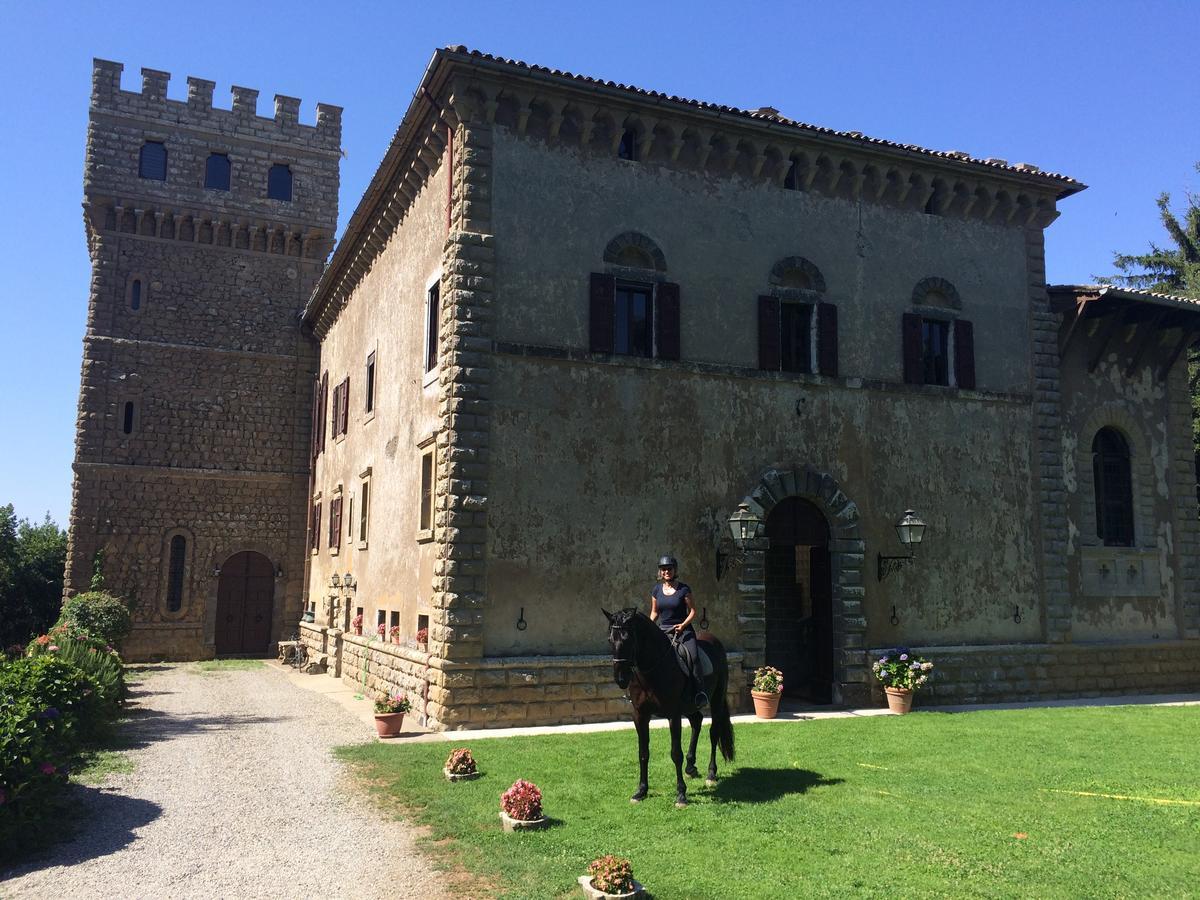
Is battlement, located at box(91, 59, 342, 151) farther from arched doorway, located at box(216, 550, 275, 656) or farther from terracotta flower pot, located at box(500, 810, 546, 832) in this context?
terracotta flower pot, located at box(500, 810, 546, 832)

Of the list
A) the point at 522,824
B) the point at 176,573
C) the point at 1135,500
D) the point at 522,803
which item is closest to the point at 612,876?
the point at 522,824

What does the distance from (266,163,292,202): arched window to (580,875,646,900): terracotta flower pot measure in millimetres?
Answer: 29292

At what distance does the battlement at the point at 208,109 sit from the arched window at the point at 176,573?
1380cm

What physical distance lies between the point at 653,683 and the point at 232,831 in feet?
14.3

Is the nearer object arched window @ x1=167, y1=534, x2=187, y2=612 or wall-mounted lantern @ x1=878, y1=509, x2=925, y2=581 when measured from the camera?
wall-mounted lantern @ x1=878, y1=509, x2=925, y2=581

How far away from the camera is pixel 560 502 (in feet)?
49.8

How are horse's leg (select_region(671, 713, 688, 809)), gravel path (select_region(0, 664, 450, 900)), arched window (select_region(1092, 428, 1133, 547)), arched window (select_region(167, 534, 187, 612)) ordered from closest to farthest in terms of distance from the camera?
gravel path (select_region(0, 664, 450, 900)), horse's leg (select_region(671, 713, 688, 809)), arched window (select_region(1092, 428, 1133, 547)), arched window (select_region(167, 534, 187, 612))

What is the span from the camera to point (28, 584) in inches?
1324

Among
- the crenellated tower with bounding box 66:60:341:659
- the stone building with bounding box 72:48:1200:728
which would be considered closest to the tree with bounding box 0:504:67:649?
the crenellated tower with bounding box 66:60:341:659

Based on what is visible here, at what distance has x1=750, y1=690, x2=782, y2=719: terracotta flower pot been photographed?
49.6 feet

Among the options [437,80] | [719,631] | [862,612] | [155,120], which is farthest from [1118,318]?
[155,120]

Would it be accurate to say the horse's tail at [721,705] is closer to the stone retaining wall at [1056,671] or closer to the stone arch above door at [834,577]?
the stone arch above door at [834,577]

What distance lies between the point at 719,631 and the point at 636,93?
9.45 meters

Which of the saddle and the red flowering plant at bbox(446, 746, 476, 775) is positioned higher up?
the saddle
